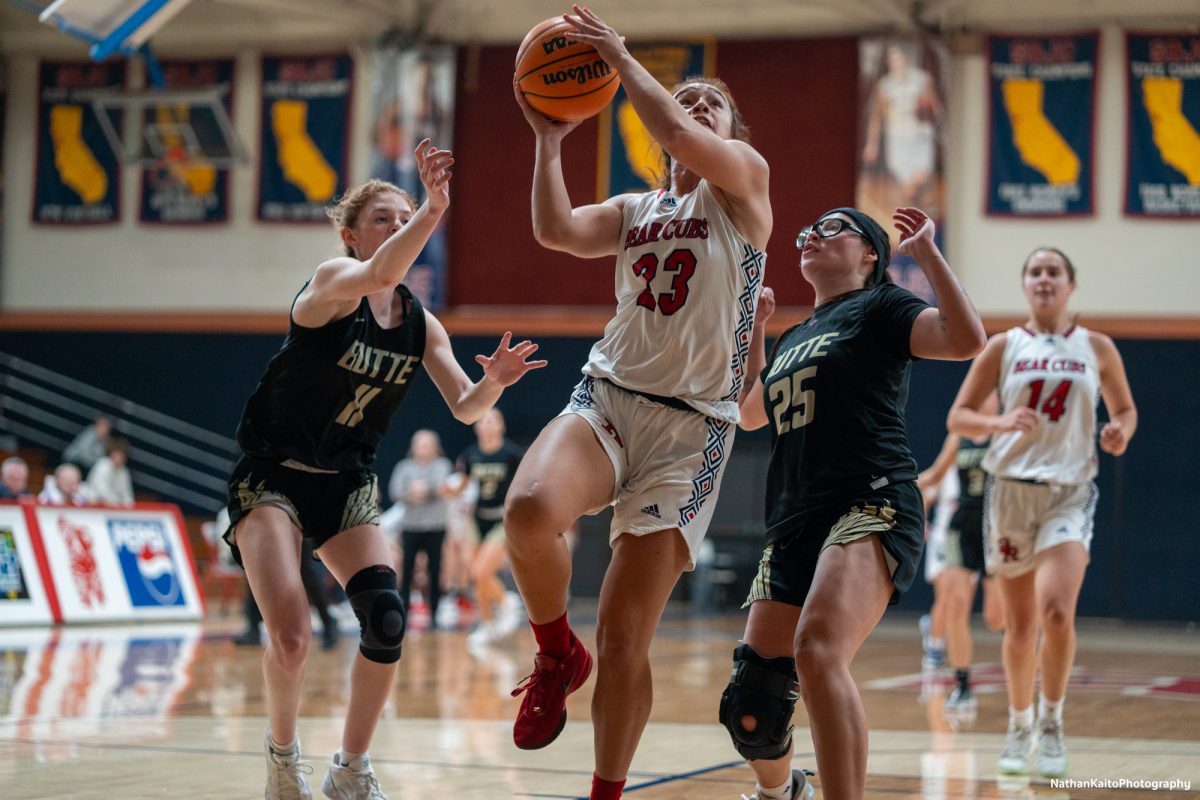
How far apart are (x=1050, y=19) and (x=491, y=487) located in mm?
9863

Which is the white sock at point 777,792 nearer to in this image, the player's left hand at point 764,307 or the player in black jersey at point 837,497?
the player in black jersey at point 837,497

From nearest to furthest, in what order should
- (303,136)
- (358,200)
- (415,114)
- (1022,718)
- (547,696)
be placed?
(547,696) → (358,200) → (1022,718) → (415,114) → (303,136)

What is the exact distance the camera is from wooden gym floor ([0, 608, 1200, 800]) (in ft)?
16.9

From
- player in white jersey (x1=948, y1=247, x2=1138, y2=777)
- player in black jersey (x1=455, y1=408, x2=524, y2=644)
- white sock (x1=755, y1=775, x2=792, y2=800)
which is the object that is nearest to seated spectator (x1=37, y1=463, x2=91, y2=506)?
player in black jersey (x1=455, y1=408, x2=524, y2=644)

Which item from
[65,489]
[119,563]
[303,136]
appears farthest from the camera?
[303,136]

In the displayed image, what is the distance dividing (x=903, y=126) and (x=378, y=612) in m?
14.6

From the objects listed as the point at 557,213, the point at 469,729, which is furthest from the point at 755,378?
the point at 469,729

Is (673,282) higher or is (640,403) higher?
(673,282)

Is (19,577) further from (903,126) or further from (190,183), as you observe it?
(903,126)

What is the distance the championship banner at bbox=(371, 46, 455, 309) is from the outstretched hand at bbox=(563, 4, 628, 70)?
1510cm

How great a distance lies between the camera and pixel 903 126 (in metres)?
17.7

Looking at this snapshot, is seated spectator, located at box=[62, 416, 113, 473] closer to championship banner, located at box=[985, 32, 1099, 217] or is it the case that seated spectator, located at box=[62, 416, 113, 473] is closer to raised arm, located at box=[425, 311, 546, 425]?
championship banner, located at box=[985, 32, 1099, 217]

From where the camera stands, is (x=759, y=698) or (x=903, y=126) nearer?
(x=759, y=698)

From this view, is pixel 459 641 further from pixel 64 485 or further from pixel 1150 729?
pixel 1150 729
